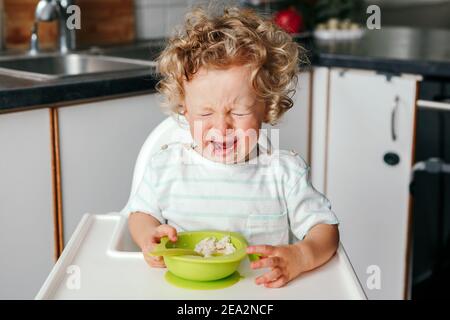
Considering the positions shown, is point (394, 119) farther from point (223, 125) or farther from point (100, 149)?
point (223, 125)

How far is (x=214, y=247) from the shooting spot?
1039 millimetres

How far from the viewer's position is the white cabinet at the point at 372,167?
2.12 metres

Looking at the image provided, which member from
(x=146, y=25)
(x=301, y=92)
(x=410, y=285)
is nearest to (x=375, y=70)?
(x=301, y=92)

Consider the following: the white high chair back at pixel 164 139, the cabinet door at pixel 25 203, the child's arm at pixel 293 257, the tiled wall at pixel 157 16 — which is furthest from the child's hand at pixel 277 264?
the tiled wall at pixel 157 16

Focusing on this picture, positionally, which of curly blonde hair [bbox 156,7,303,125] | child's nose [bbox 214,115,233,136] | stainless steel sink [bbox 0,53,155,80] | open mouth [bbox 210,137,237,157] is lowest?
open mouth [bbox 210,137,237,157]

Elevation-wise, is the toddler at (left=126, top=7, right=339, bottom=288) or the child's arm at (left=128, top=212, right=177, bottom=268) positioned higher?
the toddler at (left=126, top=7, right=339, bottom=288)

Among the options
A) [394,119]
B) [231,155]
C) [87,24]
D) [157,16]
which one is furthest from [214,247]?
[157,16]

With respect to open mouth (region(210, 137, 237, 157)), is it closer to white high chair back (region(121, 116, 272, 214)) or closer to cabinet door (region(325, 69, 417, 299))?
white high chair back (region(121, 116, 272, 214))

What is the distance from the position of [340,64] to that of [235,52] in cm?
114

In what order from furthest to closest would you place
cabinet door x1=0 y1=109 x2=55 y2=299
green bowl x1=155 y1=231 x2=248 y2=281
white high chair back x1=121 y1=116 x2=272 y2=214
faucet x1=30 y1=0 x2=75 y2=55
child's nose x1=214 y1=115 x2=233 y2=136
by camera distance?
faucet x1=30 y1=0 x2=75 y2=55
cabinet door x1=0 y1=109 x2=55 y2=299
white high chair back x1=121 y1=116 x2=272 y2=214
child's nose x1=214 y1=115 x2=233 y2=136
green bowl x1=155 y1=231 x2=248 y2=281

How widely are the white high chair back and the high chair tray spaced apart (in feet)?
0.95

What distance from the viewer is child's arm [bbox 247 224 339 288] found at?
3.14 ft

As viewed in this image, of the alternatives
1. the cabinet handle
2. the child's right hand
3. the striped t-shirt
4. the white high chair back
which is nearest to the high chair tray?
the child's right hand

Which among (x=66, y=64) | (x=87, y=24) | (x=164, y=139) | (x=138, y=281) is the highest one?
(x=87, y=24)
